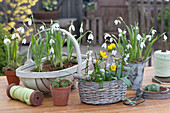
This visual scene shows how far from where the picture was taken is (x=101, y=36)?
20.4 feet

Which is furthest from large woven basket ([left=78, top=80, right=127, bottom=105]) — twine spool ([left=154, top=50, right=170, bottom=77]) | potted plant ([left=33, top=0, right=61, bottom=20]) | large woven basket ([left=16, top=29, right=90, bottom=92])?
potted plant ([left=33, top=0, right=61, bottom=20])

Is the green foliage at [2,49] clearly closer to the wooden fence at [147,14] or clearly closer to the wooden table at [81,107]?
the wooden table at [81,107]

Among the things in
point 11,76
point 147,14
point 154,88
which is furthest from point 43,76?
point 147,14

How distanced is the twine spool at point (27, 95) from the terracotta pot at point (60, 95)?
7 cm

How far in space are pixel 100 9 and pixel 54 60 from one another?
541 centimetres

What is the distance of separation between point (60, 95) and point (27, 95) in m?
0.16

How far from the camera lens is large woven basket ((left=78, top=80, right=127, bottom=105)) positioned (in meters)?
1.31

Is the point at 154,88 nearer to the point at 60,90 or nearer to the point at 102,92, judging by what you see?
the point at 102,92

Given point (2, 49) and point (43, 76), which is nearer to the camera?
point (43, 76)

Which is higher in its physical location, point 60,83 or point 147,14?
point 147,14

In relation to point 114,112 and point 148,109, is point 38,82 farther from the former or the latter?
point 148,109

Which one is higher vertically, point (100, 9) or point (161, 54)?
point (100, 9)

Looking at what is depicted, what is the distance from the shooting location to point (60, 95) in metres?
1.32

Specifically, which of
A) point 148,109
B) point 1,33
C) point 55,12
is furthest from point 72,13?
point 148,109
